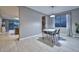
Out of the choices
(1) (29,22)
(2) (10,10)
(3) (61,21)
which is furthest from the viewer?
(2) (10,10)

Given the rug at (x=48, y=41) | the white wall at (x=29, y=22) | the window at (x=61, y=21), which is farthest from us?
the white wall at (x=29, y=22)

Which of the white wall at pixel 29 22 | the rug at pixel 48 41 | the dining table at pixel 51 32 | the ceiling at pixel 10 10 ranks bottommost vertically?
the rug at pixel 48 41

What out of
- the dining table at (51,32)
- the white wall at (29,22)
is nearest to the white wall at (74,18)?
the dining table at (51,32)

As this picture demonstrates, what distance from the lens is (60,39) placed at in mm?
4352

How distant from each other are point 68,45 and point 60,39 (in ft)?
1.32

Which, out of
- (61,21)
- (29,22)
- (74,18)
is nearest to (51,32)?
(61,21)

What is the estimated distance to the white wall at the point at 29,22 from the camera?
4840mm

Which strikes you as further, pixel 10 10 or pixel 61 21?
pixel 10 10

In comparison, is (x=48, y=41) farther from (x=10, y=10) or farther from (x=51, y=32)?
(x=10, y=10)

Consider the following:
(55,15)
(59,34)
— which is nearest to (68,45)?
(59,34)

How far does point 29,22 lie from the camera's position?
17.7 feet

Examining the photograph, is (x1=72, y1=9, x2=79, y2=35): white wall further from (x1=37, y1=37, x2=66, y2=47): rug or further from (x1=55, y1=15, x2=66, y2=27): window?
(x1=37, y1=37, x2=66, y2=47): rug

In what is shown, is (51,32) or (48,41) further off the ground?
(51,32)

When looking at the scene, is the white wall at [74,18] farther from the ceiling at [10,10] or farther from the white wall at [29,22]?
the ceiling at [10,10]
